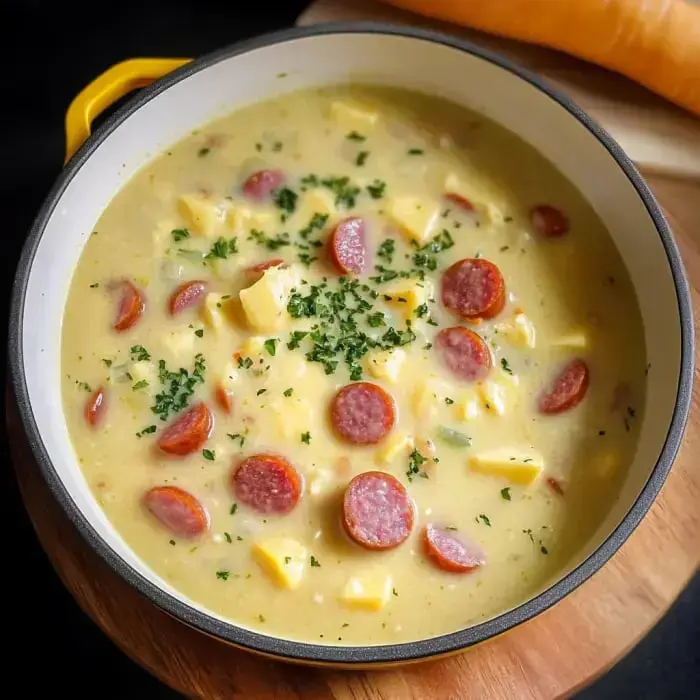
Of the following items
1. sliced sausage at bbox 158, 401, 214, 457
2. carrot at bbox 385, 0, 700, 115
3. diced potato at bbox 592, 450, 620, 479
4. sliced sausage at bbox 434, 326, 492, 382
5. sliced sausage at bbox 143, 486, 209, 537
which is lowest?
sliced sausage at bbox 143, 486, 209, 537

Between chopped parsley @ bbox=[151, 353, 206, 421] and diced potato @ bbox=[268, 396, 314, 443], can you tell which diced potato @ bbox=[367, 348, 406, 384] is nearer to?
diced potato @ bbox=[268, 396, 314, 443]

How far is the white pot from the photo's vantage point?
1.90m

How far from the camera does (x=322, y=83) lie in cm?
267

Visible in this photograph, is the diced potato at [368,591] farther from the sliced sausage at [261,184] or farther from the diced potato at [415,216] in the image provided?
the sliced sausage at [261,184]

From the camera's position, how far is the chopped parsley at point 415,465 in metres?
2.23

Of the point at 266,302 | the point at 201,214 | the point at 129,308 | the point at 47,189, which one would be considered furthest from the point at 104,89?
A: the point at 47,189

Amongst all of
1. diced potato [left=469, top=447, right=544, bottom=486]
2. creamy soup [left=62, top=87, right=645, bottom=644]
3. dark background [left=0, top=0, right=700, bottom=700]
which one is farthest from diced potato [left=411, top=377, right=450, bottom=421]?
dark background [left=0, top=0, right=700, bottom=700]

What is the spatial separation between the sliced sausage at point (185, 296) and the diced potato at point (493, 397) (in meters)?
0.72

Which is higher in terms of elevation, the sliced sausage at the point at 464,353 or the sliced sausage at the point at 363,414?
the sliced sausage at the point at 464,353

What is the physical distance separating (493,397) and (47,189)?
188cm

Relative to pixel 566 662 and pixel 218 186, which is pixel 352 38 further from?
pixel 566 662

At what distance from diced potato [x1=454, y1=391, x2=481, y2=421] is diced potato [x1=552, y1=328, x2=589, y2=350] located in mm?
254

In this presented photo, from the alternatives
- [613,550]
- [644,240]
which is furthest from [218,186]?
[613,550]

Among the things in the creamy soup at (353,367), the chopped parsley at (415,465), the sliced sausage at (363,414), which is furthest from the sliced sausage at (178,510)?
the chopped parsley at (415,465)
